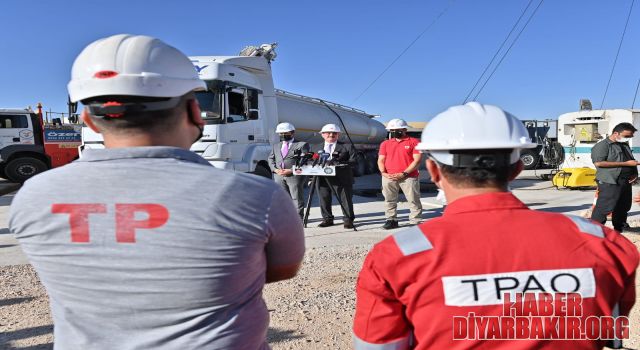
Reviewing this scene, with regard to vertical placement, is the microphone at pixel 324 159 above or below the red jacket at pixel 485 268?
below

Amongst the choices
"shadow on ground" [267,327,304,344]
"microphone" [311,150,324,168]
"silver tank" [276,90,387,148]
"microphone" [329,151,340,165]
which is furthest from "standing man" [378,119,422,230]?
"silver tank" [276,90,387,148]

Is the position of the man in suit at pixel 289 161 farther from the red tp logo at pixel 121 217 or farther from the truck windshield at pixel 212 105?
the red tp logo at pixel 121 217

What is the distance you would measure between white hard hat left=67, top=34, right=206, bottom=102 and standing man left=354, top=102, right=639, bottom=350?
71cm

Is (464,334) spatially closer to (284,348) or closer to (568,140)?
(284,348)

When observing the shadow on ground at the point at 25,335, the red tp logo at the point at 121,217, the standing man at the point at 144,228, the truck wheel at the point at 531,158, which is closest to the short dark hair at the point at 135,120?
A: the standing man at the point at 144,228

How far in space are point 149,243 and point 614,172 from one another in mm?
6419

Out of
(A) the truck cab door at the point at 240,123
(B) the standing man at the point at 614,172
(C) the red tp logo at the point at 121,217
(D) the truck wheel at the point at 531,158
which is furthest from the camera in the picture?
(D) the truck wheel at the point at 531,158

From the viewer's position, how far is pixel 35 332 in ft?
11.3

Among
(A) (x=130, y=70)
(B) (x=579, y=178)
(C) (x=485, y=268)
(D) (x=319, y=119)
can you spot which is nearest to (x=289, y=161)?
(A) (x=130, y=70)

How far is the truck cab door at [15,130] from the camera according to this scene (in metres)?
13.5

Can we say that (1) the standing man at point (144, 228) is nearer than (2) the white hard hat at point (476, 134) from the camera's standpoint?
Yes

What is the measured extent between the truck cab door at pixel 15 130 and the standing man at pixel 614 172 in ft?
47.6

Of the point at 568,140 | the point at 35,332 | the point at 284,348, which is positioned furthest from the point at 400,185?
the point at 568,140

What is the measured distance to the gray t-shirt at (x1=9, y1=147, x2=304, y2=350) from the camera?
1.08 m
